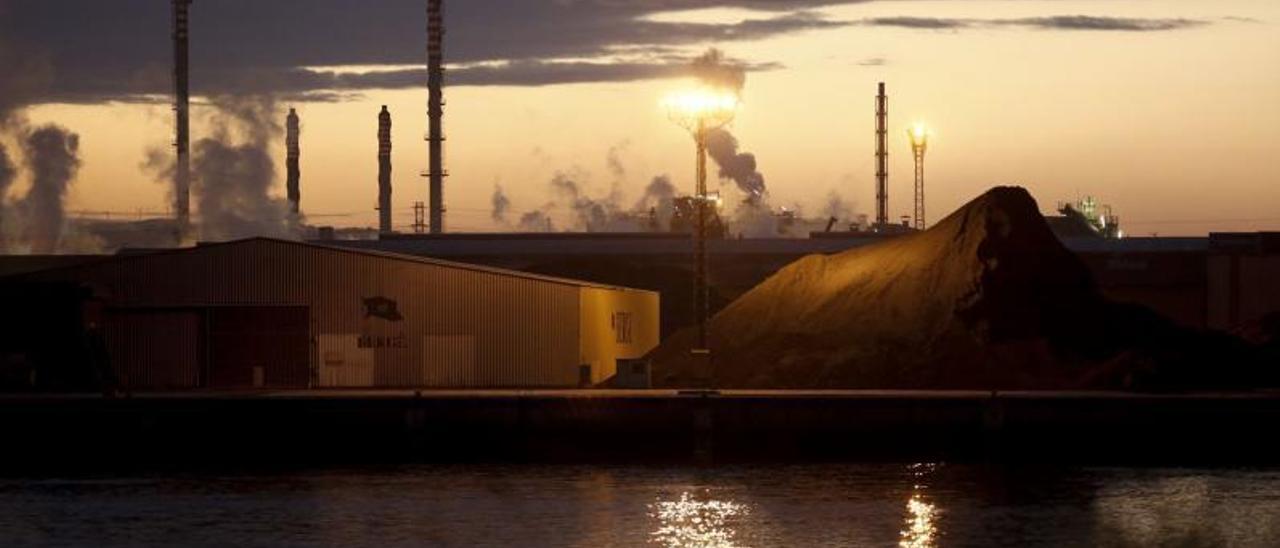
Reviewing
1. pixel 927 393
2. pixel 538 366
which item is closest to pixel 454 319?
pixel 538 366

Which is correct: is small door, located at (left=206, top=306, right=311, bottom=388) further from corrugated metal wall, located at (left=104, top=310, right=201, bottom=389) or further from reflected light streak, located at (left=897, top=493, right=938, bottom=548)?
reflected light streak, located at (left=897, top=493, right=938, bottom=548)

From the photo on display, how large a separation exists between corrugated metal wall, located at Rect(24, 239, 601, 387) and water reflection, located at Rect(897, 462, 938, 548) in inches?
941

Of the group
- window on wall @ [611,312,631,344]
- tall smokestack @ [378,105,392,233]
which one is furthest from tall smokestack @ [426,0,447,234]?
window on wall @ [611,312,631,344]

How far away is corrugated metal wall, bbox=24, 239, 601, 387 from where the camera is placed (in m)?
86.6

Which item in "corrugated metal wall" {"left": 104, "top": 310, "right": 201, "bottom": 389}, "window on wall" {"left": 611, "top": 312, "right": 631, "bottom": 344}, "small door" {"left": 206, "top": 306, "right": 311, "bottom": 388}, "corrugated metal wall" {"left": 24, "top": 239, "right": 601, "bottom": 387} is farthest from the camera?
"window on wall" {"left": 611, "top": 312, "right": 631, "bottom": 344}

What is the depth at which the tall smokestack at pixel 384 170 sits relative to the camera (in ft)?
545

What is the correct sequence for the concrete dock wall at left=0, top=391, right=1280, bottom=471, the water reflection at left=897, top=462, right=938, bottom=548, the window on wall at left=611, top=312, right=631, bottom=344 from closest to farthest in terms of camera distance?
the water reflection at left=897, top=462, right=938, bottom=548
the concrete dock wall at left=0, top=391, right=1280, bottom=471
the window on wall at left=611, top=312, right=631, bottom=344

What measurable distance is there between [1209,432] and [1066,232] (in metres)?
103

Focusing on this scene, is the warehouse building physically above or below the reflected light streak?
above

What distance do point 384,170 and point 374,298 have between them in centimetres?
8163

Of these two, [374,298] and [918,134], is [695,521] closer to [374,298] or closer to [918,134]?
[374,298]

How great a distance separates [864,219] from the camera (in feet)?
616

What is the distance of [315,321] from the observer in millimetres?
86562

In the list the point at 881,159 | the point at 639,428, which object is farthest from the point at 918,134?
the point at 639,428
